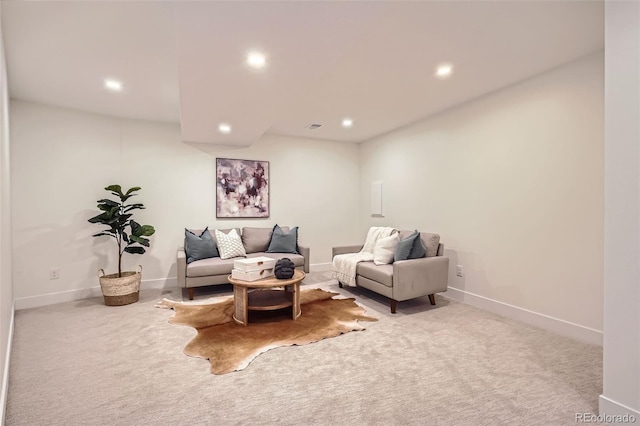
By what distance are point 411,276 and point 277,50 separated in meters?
→ 2.62

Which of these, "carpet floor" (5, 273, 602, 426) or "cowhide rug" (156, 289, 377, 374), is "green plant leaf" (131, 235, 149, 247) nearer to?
"cowhide rug" (156, 289, 377, 374)

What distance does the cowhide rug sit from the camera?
2.55 m

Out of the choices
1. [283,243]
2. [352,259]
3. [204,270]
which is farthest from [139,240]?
[352,259]

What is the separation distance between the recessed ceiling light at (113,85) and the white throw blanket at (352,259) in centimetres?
334

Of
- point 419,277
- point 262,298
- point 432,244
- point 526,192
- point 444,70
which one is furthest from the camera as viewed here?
point 432,244

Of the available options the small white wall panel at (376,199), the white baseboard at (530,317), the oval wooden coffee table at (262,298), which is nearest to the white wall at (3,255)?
the oval wooden coffee table at (262,298)

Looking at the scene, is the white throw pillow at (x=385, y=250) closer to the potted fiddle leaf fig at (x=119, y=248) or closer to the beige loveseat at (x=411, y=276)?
the beige loveseat at (x=411, y=276)

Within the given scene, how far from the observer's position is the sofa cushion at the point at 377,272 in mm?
3543

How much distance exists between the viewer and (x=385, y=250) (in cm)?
397

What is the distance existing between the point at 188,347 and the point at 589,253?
3.61m

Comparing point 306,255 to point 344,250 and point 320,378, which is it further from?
point 320,378

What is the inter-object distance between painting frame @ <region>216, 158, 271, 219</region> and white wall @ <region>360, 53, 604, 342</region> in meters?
2.55

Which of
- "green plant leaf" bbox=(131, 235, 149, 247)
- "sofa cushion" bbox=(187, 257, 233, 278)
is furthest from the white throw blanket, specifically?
"green plant leaf" bbox=(131, 235, 149, 247)

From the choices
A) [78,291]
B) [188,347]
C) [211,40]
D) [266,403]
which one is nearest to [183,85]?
[211,40]
